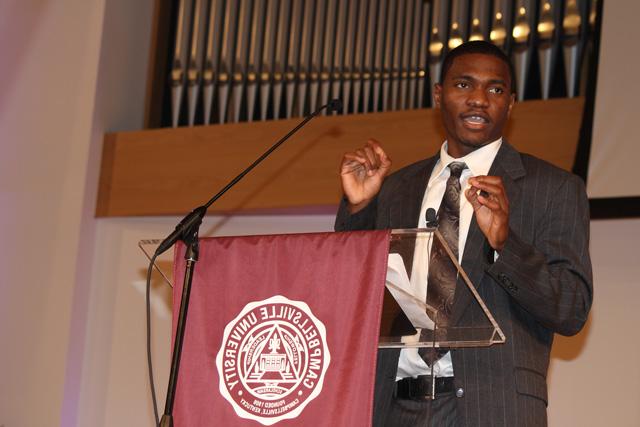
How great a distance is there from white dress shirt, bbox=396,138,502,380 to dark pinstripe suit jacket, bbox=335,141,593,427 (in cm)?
3

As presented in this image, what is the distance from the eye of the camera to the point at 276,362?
7.82 ft

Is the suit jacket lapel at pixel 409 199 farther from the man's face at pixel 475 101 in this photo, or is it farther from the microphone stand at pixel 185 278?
the microphone stand at pixel 185 278

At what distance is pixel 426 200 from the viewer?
115 inches

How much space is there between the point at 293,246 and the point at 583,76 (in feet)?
9.27

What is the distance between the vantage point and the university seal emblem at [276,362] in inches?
93.0

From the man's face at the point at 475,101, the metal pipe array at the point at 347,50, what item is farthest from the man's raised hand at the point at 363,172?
the metal pipe array at the point at 347,50

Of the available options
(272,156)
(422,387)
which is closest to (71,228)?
(272,156)

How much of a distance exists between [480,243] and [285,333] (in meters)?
0.59

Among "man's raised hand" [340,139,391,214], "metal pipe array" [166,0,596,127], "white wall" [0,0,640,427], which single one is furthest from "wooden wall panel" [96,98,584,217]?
"man's raised hand" [340,139,391,214]

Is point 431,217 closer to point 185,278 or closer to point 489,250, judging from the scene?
point 489,250

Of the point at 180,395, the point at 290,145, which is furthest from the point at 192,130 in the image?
the point at 180,395

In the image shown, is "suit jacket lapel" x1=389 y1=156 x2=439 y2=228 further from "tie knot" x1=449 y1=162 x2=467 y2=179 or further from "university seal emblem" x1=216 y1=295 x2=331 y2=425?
"university seal emblem" x1=216 y1=295 x2=331 y2=425

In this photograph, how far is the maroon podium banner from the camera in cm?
234

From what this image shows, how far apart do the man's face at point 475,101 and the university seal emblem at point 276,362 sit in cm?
85
